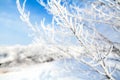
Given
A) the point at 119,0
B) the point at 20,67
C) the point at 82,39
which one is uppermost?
the point at 119,0

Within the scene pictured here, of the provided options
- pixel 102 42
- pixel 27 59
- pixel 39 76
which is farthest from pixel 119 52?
pixel 27 59

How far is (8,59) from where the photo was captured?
Result: 917cm

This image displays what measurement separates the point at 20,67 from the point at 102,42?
4.44 metres

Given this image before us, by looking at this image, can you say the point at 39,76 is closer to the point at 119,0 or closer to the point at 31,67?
the point at 31,67

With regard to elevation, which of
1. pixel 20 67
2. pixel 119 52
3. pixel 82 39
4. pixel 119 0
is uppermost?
pixel 119 0

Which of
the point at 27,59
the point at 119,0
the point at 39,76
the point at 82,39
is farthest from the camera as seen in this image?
the point at 27,59

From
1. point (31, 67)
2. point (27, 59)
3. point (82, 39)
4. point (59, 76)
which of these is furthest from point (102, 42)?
point (27, 59)

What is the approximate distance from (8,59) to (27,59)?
26.8 inches

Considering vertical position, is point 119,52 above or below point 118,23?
below

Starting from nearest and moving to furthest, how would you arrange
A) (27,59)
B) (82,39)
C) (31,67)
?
(82,39) < (31,67) < (27,59)

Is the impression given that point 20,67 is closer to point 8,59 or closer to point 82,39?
point 8,59

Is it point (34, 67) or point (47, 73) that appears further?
point (34, 67)

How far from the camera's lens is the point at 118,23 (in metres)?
5.01

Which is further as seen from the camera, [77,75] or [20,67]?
[20,67]
